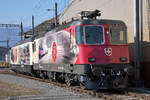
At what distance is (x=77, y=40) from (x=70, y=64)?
1.41m

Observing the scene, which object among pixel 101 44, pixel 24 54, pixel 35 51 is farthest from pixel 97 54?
pixel 24 54

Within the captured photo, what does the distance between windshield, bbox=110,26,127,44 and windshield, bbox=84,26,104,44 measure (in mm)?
514

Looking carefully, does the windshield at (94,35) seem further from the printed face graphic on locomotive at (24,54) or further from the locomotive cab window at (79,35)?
the printed face graphic on locomotive at (24,54)

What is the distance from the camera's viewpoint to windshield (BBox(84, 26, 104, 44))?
12500 mm

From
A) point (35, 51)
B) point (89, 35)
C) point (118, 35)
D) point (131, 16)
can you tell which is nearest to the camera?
point (89, 35)

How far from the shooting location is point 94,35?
12617mm

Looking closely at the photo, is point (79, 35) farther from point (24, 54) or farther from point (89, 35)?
point (24, 54)

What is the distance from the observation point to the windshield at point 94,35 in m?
12.5

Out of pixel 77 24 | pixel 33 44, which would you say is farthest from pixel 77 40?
pixel 33 44

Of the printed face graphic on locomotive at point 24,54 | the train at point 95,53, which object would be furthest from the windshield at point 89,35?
the printed face graphic on locomotive at point 24,54

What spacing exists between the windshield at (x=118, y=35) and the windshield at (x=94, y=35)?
1.69ft

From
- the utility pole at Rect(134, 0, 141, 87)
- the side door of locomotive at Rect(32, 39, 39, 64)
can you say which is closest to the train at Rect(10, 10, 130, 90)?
the utility pole at Rect(134, 0, 141, 87)

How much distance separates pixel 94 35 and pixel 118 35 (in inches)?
47.9

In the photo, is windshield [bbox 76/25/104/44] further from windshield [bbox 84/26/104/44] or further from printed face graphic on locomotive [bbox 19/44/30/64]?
printed face graphic on locomotive [bbox 19/44/30/64]
